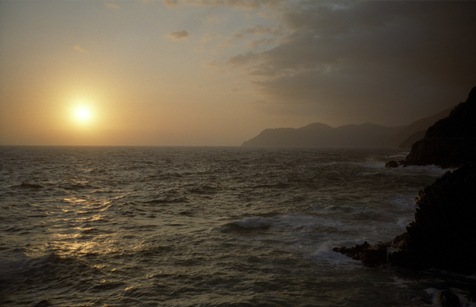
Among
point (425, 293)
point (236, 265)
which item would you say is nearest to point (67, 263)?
point (236, 265)

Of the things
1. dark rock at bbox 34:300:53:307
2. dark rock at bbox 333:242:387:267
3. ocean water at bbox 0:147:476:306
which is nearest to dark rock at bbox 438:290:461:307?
ocean water at bbox 0:147:476:306

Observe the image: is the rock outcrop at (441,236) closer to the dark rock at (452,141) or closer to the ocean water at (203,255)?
the ocean water at (203,255)

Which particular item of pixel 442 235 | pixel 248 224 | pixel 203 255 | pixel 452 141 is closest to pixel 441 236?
pixel 442 235

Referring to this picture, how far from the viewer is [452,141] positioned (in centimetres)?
6081

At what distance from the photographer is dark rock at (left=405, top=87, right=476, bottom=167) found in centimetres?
5709

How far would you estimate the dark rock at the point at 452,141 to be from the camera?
57.1m

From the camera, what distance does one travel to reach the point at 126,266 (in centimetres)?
1337

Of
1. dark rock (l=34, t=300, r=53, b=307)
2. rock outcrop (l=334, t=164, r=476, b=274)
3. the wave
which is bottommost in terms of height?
the wave

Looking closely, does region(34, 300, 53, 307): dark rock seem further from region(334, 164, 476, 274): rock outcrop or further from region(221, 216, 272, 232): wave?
region(334, 164, 476, 274): rock outcrop

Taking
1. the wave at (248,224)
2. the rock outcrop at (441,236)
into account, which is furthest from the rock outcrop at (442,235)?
the wave at (248,224)

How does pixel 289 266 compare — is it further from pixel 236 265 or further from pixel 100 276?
pixel 100 276

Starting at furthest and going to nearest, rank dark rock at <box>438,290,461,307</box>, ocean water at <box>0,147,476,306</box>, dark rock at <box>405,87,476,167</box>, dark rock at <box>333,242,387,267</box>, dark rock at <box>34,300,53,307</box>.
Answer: dark rock at <box>405,87,476,167</box>
dark rock at <box>333,242,387,267</box>
ocean water at <box>0,147,476,306</box>
dark rock at <box>34,300,53,307</box>
dark rock at <box>438,290,461,307</box>

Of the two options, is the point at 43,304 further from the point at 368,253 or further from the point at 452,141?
the point at 452,141

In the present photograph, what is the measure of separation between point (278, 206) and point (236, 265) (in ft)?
46.3
